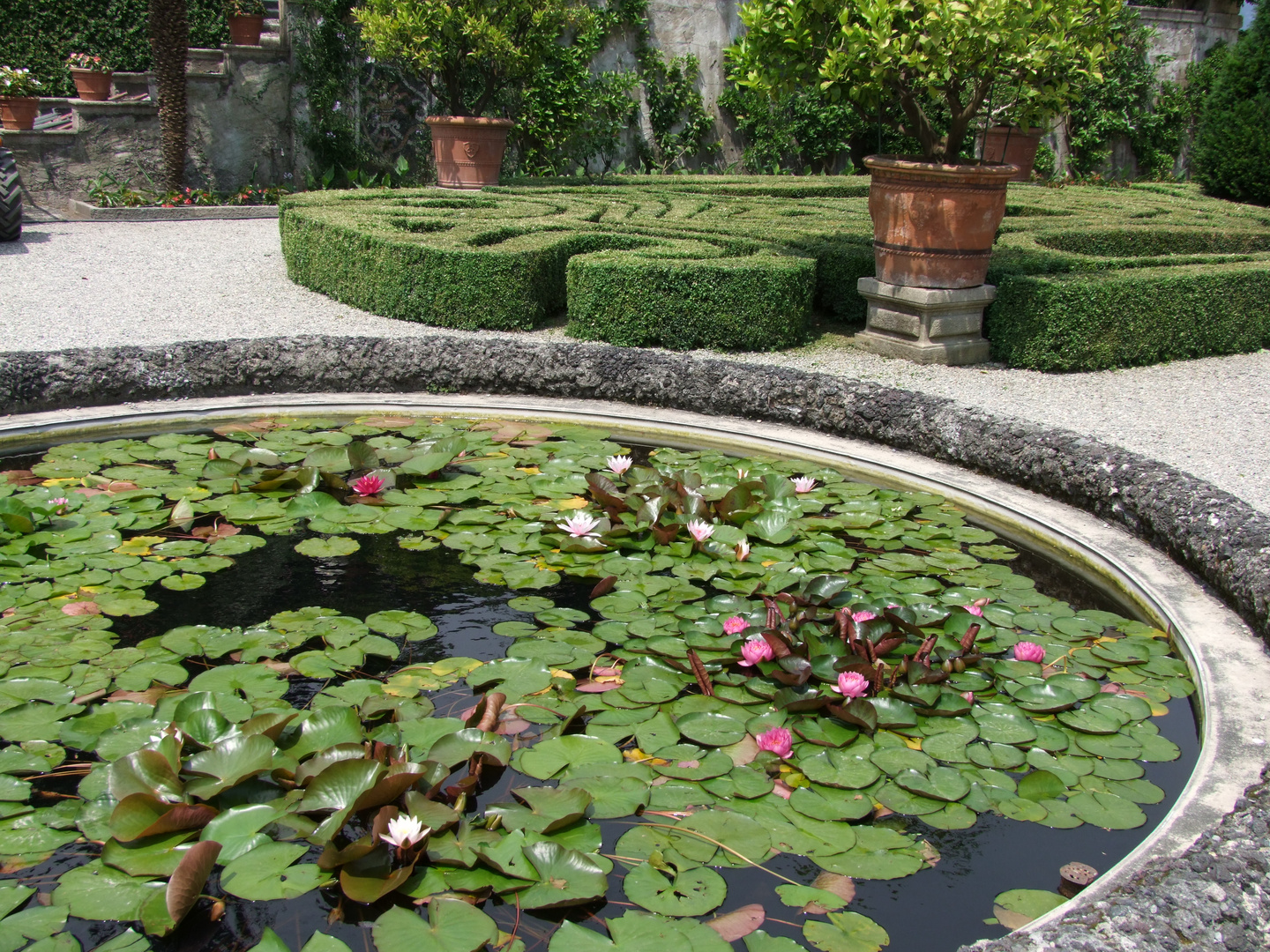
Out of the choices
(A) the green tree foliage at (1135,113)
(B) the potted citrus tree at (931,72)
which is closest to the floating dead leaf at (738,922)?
(B) the potted citrus tree at (931,72)

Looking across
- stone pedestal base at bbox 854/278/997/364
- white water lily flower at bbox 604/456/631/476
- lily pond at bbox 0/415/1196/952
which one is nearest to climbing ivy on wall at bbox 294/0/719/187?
stone pedestal base at bbox 854/278/997/364

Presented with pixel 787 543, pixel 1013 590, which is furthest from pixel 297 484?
pixel 1013 590

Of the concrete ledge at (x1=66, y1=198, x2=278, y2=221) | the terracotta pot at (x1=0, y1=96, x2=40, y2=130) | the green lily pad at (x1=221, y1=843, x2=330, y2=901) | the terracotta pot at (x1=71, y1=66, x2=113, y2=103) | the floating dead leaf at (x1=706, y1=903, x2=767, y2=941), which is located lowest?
the floating dead leaf at (x1=706, y1=903, x2=767, y2=941)

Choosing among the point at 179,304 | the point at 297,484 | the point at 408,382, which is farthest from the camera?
the point at 179,304

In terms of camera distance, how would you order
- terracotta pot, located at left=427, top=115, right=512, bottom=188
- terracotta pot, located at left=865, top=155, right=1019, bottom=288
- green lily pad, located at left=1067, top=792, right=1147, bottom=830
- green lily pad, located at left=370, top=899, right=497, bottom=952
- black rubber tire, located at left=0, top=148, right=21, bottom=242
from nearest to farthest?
green lily pad, located at left=370, top=899, right=497, bottom=952
green lily pad, located at left=1067, top=792, right=1147, bottom=830
terracotta pot, located at left=865, top=155, right=1019, bottom=288
black rubber tire, located at left=0, top=148, right=21, bottom=242
terracotta pot, located at left=427, top=115, right=512, bottom=188

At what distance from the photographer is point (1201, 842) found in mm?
1948

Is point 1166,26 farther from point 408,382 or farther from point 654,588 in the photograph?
point 654,588

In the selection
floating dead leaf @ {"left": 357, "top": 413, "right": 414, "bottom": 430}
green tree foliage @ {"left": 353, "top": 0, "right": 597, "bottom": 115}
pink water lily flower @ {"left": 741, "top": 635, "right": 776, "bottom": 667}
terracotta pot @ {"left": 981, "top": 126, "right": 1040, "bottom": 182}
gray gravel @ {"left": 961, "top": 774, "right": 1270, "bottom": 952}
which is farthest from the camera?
terracotta pot @ {"left": 981, "top": 126, "right": 1040, "bottom": 182}

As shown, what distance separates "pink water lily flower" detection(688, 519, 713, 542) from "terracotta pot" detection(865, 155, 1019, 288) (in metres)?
3.32

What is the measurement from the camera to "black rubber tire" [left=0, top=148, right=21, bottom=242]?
9070 millimetres

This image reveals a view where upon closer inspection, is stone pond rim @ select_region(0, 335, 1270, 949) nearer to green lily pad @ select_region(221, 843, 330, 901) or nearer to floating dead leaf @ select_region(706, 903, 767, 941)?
floating dead leaf @ select_region(706, 903, 767, 941)

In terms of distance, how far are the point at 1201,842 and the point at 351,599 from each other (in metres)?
2.40

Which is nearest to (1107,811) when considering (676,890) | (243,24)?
(676,890)

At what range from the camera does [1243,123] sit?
1341 centimetres
